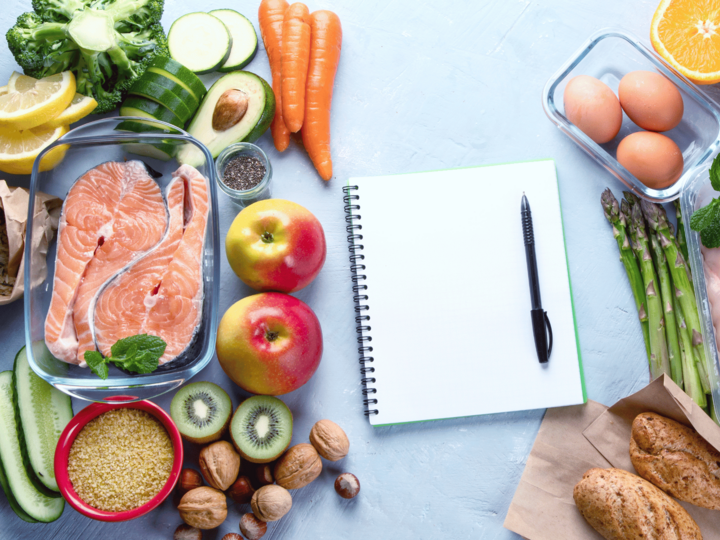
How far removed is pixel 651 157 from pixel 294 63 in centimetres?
94

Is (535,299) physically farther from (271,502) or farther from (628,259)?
(271,502)

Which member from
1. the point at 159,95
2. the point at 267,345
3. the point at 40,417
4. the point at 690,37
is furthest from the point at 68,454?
the point at 690,37

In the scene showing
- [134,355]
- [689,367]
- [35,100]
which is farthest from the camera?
[689,367]

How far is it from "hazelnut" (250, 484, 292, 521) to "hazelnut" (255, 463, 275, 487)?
2 centimetres

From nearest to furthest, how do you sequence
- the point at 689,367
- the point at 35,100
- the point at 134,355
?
the point at 134,355
the point at 35,100
the point at 689,367

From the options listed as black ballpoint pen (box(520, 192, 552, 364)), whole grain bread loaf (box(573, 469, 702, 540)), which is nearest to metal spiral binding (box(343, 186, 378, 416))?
black ballpoint pen (box(520, 192, 552, 364))

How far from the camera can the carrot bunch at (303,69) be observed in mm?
1362

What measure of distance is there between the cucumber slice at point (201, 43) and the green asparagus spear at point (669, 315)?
1.25 meters

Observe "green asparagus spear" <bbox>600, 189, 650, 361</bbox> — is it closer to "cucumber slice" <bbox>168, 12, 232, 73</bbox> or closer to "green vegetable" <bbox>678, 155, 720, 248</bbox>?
"green vegetable" <bbox>678, 155, 720, 248</bbox>

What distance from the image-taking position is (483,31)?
143 centimetres

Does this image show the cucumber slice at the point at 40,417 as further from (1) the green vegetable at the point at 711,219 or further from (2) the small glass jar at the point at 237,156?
(1) the green vegetable at the point at 711,219

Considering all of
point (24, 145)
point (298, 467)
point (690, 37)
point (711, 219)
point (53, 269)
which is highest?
point (690, 37)

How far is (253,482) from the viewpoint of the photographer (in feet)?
4.25

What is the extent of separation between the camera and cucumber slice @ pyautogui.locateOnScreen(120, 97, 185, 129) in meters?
1.29
